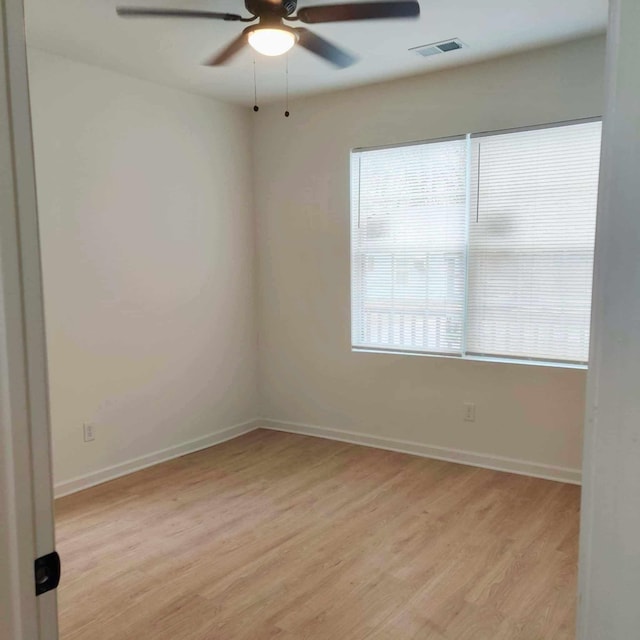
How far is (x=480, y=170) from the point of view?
388 centimetres

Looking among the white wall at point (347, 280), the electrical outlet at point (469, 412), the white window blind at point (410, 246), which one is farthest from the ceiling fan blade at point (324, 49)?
the electrical outlet at point (469, 412)

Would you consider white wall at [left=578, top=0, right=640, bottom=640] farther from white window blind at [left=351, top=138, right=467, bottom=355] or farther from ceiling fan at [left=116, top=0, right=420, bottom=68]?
white window blind at [left=351, top=138, right=467, bottom=355]

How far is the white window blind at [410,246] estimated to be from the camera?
13.3ft

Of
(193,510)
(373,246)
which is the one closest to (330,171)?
(373,246)

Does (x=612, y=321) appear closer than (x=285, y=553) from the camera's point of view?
Yes

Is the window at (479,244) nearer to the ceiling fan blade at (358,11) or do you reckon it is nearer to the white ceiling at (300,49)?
the white ceiling at (300,49)

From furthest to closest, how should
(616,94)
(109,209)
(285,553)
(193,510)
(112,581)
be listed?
(109,209) < (193,510) < (285,553) < (112,581) < (616,94)

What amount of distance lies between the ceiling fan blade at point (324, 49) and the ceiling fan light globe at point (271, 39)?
0.12 metres

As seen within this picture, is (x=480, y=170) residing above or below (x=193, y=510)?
above

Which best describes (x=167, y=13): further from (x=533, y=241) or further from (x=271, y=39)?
(x=533, y=241)

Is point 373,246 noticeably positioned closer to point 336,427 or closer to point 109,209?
point 336,427

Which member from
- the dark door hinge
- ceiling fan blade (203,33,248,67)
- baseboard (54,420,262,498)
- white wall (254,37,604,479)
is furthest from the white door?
white wall (254,37,604,479)

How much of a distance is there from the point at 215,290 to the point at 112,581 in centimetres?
252

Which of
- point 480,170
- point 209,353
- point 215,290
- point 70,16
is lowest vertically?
point 209,353
